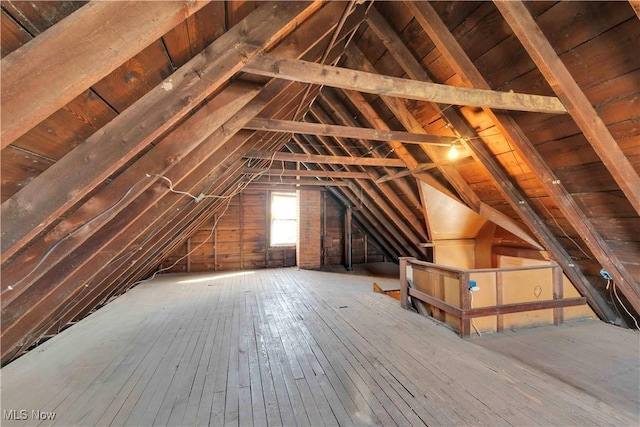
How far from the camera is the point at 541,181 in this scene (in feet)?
8.13

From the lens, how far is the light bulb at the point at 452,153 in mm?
3152

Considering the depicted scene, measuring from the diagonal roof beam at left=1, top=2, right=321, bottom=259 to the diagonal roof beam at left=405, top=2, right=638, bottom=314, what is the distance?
1.42 metres

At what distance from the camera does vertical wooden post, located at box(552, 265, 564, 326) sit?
327 centimetres

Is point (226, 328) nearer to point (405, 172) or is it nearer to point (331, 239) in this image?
point (405, 172)

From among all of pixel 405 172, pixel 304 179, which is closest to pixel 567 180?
pixel 405 172

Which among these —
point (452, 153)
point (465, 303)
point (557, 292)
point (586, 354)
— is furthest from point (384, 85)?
point (557, 292)

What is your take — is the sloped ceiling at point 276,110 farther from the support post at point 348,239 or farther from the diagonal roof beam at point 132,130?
the support post at point 348,239

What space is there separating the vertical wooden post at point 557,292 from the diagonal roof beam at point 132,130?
163 inches

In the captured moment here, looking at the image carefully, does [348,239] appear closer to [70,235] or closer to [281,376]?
[281,376]

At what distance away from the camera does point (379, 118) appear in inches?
143

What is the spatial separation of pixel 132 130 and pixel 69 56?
0.45 metres

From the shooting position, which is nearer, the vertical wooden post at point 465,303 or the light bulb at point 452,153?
the vertical wooden post at point 465,303

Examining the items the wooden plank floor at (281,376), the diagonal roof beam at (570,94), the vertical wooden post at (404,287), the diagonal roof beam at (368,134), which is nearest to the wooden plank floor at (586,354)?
the wooden plank floor at (281,376)

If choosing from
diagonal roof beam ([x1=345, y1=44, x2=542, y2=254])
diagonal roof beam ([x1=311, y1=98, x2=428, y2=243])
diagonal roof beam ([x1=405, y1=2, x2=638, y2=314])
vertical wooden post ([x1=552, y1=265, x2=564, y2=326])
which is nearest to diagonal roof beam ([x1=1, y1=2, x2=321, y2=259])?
diagonal roof beam ([x1=405, y1=2, x2=638, y2=314])
